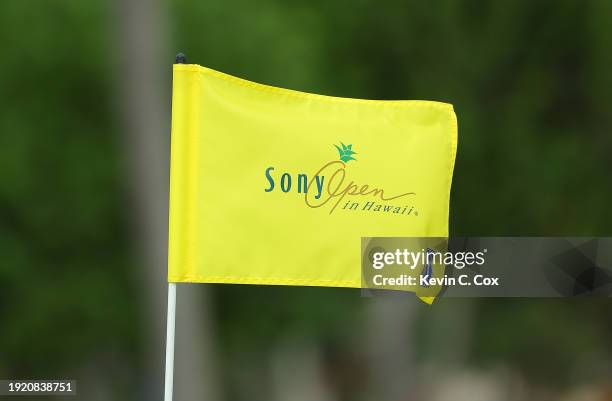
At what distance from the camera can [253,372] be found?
11.5 meters

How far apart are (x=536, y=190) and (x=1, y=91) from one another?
4.50 meters

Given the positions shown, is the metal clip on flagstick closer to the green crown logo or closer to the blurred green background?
the green crown logo

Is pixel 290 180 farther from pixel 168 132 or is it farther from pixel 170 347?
pixel 168 132

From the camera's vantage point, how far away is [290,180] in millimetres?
5141

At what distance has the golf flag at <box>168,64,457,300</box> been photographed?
16.4 feet

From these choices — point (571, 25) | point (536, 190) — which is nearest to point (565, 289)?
point (536, 190)

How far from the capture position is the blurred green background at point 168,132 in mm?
8711

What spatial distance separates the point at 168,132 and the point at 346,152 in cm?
343

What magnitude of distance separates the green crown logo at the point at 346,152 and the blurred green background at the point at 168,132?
3376 millimetres

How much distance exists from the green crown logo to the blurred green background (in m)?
3.38

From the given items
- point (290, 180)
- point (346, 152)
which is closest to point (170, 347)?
point (290, 180)

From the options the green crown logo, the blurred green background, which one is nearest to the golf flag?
the green crown logo

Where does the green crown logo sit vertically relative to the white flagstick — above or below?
above

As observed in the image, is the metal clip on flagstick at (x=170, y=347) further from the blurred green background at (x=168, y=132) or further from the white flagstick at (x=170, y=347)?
the blurred green background at (x=168, y=132)
